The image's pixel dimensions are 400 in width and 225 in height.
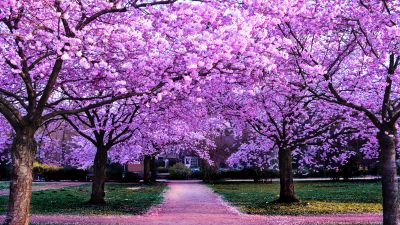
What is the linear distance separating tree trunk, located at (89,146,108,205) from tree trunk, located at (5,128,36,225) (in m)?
9.21

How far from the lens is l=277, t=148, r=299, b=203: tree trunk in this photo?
1789cm

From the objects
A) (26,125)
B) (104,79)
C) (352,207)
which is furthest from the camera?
(352,207)

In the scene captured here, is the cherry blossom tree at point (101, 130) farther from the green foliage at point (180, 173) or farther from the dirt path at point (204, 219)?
the green foliage at point (180, 173)

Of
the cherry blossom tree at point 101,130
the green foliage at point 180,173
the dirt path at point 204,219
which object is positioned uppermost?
the cherry blossom tree at point 101,130

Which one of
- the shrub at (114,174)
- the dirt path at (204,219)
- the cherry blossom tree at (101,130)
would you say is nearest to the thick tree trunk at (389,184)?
the dirt path at (204,219)

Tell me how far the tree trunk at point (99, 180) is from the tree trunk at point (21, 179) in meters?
9.21

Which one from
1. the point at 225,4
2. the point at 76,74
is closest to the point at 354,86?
the point at 225,4

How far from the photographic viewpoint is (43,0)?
8.33 m

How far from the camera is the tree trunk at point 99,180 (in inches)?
708

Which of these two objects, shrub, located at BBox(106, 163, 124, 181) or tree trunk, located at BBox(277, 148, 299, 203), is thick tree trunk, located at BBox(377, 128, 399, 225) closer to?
tree trunk, located at BBox(277, 148, 299, 203)

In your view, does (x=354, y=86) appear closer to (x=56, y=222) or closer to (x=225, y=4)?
(x=225, y=4)

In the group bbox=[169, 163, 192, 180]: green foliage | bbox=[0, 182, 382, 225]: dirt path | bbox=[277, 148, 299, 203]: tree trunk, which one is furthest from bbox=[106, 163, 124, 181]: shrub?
bbox=[0, 182, 382, 225]: dirt path

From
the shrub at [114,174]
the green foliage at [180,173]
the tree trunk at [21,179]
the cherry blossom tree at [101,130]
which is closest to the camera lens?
the tree trunk at [21,179]

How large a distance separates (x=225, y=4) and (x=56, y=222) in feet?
23.7
